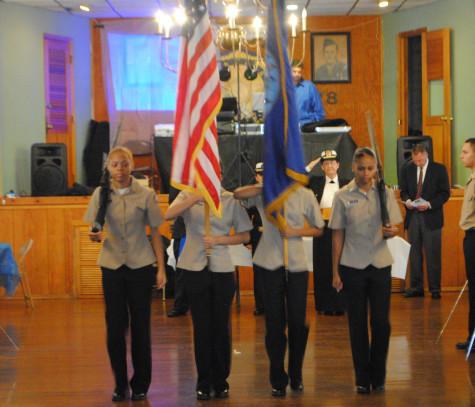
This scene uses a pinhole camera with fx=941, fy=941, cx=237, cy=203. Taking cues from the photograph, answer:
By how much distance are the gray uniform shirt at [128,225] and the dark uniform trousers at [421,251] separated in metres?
5.02

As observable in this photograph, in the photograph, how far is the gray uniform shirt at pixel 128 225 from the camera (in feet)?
18.3

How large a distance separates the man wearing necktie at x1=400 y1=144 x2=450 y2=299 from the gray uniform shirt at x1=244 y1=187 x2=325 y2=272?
4.28 metres

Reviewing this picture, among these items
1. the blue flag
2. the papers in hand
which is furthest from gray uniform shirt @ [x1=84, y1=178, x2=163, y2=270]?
the papers in hand

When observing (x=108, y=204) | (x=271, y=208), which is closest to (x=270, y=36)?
(x=271, y=208)

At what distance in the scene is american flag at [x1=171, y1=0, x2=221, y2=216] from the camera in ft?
18.9

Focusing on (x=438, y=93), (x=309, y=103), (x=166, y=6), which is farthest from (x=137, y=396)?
(x=438, y=93)

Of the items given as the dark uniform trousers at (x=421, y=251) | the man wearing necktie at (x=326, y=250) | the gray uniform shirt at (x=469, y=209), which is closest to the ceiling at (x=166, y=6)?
the dark uniform trousers at (x=421, y=251)

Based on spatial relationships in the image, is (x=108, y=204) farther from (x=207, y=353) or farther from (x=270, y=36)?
(x=270, y=36)

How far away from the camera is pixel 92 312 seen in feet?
31.4

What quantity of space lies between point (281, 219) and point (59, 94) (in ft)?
28.1

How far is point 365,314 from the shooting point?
572cm

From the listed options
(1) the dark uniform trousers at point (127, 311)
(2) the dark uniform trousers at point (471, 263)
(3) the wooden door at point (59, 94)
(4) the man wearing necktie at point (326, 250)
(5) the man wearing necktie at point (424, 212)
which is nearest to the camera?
(1) the dark uniform trousers at point (127, 311)

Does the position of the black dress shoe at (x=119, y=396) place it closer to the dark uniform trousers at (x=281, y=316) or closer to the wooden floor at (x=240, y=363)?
the wooden floor at (x=240, y=363)

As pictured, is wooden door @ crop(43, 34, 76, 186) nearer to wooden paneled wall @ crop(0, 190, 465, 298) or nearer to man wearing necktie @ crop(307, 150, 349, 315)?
wooden paneled wall @ crop(0, 190, 465, 298)
